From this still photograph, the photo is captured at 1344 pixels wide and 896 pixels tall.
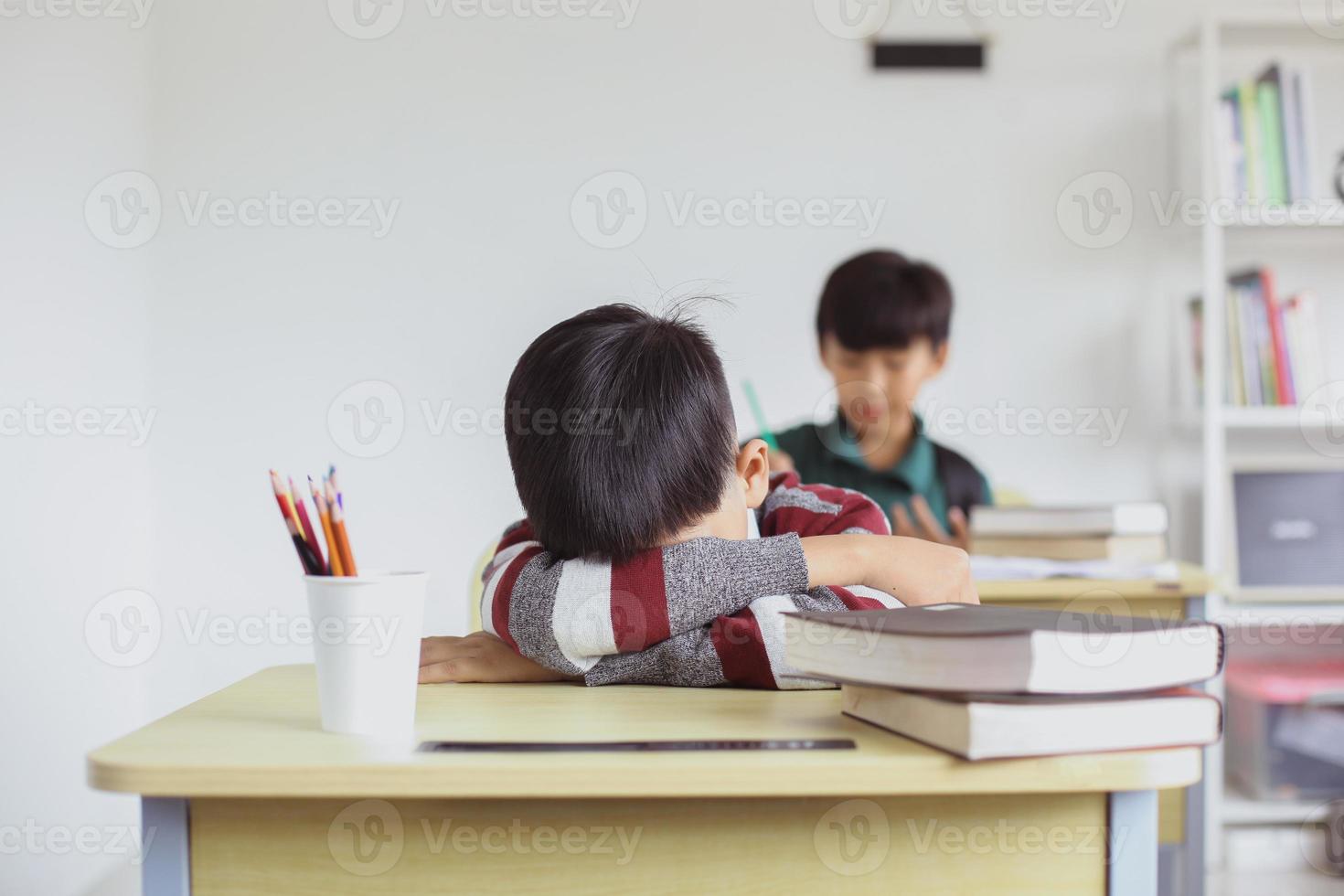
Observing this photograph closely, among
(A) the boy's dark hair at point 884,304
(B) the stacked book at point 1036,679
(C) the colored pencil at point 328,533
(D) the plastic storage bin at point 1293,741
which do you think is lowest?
(D) the plastic storage bin at point 1293,741

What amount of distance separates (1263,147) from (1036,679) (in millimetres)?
2333

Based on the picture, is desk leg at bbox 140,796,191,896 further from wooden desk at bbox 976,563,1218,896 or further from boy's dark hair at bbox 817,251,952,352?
boy's dark hair at bbox 817,251,952,352

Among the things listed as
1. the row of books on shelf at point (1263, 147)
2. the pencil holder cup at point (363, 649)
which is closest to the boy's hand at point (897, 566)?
the pencil holder cup at point (363, 649)

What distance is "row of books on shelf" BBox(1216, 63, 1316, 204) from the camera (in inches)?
96.7

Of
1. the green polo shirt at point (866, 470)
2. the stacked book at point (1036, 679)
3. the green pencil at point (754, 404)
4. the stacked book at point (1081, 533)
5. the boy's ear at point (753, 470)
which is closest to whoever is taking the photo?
the stacked book at point (1036, 679)

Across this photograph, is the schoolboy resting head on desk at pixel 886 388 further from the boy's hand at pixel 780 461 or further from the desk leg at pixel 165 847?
the desk leg at pixel 165 847

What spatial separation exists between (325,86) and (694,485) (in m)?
2.21

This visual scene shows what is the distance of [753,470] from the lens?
2.95 feet

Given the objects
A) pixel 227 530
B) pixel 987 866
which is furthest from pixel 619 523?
pixel 227 530

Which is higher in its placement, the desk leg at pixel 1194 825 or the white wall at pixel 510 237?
the white wall at pixel 510 237

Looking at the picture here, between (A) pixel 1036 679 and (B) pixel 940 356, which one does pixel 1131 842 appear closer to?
(A) pixel 1036 679

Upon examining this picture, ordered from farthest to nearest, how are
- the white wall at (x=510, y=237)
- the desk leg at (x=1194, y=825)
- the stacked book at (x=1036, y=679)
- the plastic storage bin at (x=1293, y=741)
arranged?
the white wall at (x=510, y=237) < the plastic storage bin at (x=1293, y=741) < the desk leg at (x=1194, y=825) < the stacked book at (x=1036, y=679)

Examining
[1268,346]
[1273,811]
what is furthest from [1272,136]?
[1273,811]

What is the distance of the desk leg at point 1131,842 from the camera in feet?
2.07
